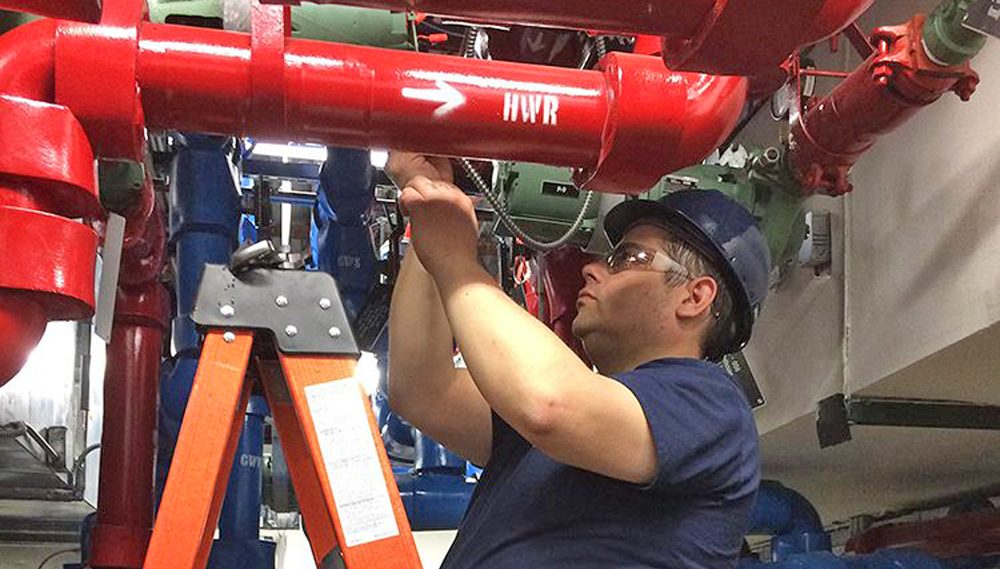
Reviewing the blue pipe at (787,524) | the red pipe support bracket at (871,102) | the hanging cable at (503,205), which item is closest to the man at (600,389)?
the hanging cable at (503,205)

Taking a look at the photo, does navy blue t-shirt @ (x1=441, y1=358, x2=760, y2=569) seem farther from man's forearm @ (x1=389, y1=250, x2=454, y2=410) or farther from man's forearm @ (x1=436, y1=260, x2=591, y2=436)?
man's forearm @ (x1=389, y1=250, x2=454, y2=410)

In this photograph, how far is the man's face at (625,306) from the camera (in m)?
1.33

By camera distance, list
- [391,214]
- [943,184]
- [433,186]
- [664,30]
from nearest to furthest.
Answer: [664,30], [433,186], [943,184], [391,214]

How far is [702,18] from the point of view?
944 millimetres

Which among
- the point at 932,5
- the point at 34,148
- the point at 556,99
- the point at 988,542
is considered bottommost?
the point at 988,542

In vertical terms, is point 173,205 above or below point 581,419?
above

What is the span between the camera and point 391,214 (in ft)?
7.18

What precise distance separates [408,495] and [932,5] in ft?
4.86

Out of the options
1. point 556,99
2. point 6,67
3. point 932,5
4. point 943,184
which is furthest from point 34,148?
point 932,5

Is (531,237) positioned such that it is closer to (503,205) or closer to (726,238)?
(503,205)

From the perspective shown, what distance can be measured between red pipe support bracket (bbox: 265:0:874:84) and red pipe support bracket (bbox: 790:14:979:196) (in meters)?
0.72

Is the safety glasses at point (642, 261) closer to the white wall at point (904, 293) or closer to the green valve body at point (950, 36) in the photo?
the green valve body at point (950, 36)

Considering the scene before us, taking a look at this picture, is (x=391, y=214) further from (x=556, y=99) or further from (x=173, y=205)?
(x=556, y=99)

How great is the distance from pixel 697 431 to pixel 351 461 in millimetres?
389
